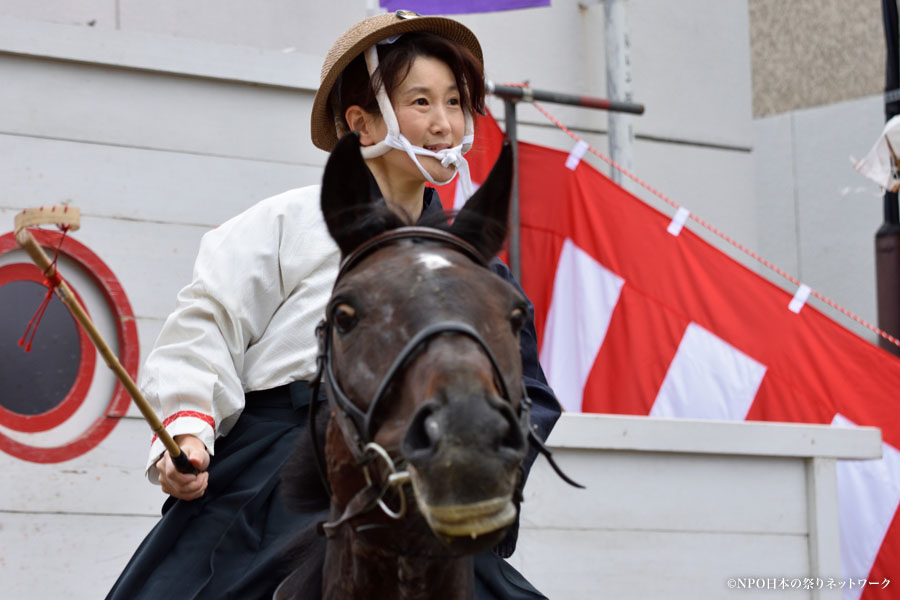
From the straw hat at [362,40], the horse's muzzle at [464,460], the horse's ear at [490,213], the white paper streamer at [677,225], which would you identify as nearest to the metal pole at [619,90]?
the white paper streamer at [677,225]

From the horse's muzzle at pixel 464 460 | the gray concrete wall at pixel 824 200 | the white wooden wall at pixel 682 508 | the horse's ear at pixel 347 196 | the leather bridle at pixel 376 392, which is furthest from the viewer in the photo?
the gray concrete wall at pixel 824 200

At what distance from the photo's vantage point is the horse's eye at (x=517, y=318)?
2072 millimetres

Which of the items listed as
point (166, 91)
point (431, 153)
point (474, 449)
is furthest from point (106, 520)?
point (474, 449)

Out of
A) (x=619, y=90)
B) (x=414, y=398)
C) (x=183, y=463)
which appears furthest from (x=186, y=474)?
(x=619, y=90)

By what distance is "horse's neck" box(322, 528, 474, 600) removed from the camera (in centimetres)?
207

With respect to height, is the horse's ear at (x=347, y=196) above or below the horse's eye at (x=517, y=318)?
above

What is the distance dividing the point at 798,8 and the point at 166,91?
7.24m

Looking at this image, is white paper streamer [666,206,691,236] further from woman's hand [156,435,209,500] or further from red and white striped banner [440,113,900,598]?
woman's hand [156,435,209,500]

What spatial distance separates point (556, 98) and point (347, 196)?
3949mm

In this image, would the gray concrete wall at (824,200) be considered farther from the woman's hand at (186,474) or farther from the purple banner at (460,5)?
the woman's hand at (186,474)

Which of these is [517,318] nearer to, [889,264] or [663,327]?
[663,327]

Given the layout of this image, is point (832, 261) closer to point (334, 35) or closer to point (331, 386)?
point (334, 35)

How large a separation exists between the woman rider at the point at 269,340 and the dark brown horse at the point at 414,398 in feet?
0.99

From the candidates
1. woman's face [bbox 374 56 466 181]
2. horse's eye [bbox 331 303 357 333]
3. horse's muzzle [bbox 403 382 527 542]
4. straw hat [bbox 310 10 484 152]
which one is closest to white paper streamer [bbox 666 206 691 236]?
straw hat [bbox 310 10 484 152]
